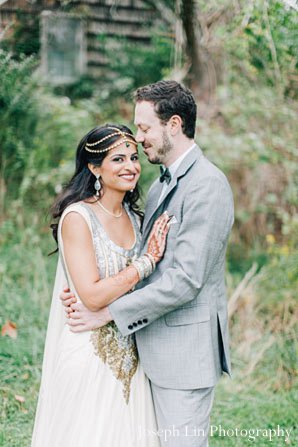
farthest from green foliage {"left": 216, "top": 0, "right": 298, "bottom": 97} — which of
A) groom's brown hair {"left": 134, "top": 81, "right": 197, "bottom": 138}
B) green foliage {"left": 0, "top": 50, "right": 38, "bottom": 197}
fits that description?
groom's brown hair {"left": 134, "top": 81, "right": 197, "bottom": 138}

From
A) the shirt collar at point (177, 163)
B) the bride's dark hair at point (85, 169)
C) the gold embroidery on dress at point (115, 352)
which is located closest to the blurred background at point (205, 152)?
the gold embroidery on dress at point (115, 352)

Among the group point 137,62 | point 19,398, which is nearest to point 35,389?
point 19,398

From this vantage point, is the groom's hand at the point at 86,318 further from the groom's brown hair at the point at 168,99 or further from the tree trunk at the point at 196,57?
the tree trunk at the point at 196,57

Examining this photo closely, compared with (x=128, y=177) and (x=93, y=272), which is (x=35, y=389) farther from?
(x=128, y=177)

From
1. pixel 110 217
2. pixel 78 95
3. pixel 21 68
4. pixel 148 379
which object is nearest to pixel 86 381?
pixel 148 379

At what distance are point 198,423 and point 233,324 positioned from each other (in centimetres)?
290

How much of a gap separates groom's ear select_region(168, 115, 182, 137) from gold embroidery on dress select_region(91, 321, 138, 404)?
36.2 inches

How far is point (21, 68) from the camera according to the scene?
6141 millimetres

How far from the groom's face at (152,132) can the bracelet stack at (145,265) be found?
489 mm

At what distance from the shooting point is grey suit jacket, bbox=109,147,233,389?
2.93 m

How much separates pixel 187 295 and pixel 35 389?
7.26 feet

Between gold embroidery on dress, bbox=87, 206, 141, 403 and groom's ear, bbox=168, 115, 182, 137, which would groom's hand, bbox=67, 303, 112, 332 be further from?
groom's ear, bbox=168, 115, 182, 137

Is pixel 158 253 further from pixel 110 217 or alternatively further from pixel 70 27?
pixel 70 27

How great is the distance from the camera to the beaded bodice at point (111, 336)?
123 inches
